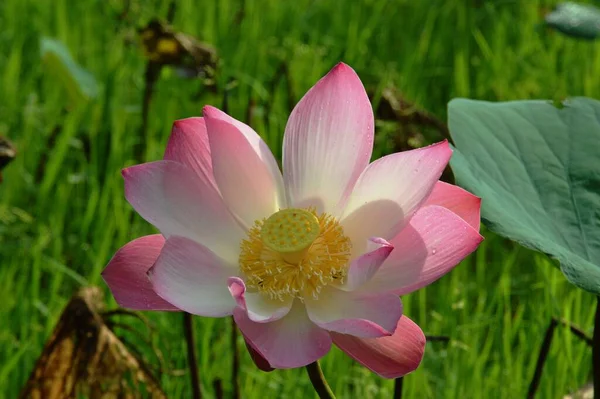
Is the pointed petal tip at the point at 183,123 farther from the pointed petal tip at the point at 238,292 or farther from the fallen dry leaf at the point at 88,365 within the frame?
the fallen dry leaf at the point at 88,365

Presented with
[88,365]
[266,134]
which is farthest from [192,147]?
[266,134]

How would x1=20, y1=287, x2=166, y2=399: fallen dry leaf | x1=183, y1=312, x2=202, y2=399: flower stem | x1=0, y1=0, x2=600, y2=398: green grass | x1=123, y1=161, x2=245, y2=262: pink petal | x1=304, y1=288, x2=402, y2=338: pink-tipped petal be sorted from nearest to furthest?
x1=304, y1=288, x2=402, y2=338: pink-tipped petal < x1=123, y1=161, x2=245, y2=262: pink petal < x1=183, y1=312, x2=202, y2=399: flower stem < x1=20, y1=287, x2=166, y2=399: fallen dry leaf < x1=0, y1=0, x2=600, y2=398: green grass

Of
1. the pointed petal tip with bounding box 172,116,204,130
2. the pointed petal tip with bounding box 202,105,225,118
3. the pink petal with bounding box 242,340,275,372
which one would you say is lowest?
the pink petal with bounding box 242,340,275,372

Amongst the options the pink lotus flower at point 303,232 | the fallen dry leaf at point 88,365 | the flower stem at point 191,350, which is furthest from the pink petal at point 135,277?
the fallen dry leaf at point 88,365

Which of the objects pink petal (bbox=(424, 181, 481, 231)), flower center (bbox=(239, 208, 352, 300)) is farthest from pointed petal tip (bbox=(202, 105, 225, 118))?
pink petal (bbox=(424, 181, 481, 231))

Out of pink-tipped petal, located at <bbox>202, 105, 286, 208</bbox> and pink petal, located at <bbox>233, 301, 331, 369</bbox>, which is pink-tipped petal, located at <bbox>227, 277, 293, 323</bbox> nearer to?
pink petal, located at <bbox>233, 301, 331, 369</bbox>

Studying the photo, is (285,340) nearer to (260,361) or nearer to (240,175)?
(260,361)
